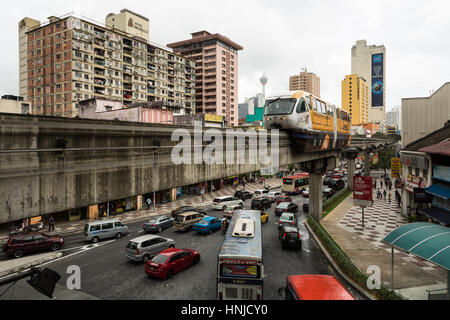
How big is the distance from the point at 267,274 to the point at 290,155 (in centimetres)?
717

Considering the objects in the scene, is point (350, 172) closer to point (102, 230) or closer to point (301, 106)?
point (301, 106)

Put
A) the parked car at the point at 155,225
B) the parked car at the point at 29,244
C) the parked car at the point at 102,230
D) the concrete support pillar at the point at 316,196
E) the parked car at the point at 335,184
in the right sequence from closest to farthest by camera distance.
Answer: the parked car at the point at 29,244, the parked car at the point at 102,230, the parked car at the point at 155,225, the concrete support pillar at the point at 316,196, the parked car at the point at 335,184

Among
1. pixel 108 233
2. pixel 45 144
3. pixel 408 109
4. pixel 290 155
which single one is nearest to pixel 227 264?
pixel 45 144

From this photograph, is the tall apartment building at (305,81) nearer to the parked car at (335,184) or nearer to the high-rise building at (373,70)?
the high-rise building at (373,70)

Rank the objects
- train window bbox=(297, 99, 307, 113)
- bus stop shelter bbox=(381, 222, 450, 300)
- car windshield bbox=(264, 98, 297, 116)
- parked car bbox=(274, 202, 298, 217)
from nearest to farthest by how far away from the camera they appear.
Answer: bus stop shelter bbox=(381, 222, 450, 300) < car windshield bbox=(264, 98, 297, 116) < train window bbox=(297, 99, 307, 113) < parked car bbox=(274, 202, 298, 217)

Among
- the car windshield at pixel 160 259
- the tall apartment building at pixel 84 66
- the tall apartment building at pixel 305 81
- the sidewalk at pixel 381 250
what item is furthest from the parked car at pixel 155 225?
the tall apartment building at pixel 305 81

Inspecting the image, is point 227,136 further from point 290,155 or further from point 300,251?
point 300,251

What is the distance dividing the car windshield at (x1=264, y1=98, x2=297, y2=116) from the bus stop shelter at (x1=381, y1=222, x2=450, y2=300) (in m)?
8.05

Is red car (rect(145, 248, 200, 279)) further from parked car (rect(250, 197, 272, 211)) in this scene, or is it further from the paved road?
parked car (rect(250, 197, 272, 211))

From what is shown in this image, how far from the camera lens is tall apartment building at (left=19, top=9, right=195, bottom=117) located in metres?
46.5

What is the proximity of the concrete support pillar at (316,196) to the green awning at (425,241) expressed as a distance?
1390 centimetres

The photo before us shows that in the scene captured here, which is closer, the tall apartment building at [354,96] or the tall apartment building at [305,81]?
the tall apartment building at [354,96]

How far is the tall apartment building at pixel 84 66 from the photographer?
46531 millimetres

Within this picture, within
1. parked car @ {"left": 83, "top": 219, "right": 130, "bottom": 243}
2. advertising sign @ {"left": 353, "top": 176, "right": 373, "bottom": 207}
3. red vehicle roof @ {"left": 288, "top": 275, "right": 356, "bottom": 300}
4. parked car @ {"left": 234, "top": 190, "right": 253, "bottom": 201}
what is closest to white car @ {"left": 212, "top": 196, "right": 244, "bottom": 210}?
parked car @ {"left": 234, "top": 190, "right": 253, "bottom": 201}
